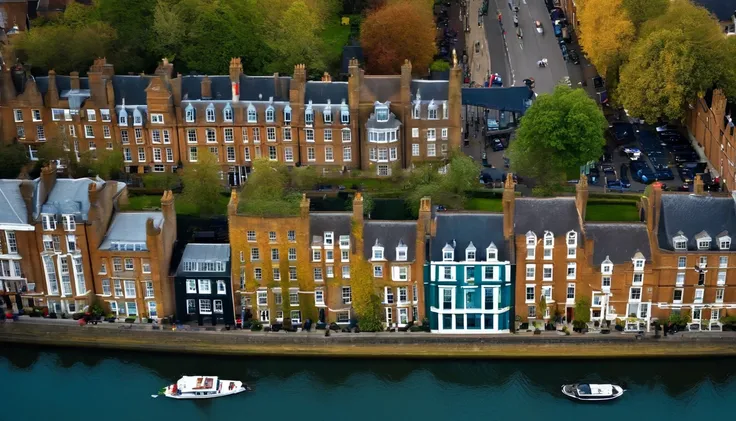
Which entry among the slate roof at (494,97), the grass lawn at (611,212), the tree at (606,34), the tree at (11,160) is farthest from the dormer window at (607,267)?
the tree at (11,160)

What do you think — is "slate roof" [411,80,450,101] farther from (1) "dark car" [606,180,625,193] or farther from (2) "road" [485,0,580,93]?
(2) "road" [485,0,580,93]

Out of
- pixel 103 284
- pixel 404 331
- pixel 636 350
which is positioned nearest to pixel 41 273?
pixel 103 284

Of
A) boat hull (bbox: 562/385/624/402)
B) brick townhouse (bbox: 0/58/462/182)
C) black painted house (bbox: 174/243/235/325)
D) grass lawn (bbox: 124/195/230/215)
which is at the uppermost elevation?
brick townhouse (bbox: 0/58/462/182)

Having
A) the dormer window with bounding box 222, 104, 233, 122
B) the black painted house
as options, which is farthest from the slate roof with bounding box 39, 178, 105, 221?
the dormer window with bounding box 222, 104, 233, 122

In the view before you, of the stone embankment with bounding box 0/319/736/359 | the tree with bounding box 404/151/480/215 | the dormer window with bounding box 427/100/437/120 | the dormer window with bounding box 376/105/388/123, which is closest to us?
the stone embankment with bounding box 0/319/736/359

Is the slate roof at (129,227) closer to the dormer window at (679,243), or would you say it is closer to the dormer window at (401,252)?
the dormer window at (401,252)

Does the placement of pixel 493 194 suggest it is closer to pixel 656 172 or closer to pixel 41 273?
pixel 656 172

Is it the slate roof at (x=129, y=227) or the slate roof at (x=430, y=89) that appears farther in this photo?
the slate roof at (x=430, y=89)

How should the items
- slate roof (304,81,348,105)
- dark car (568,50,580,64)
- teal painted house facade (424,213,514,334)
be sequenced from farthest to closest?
dark car (568,50,580,64) < slate roof (304,81,348,105) < teal painted house facade (424,213,514,334)
